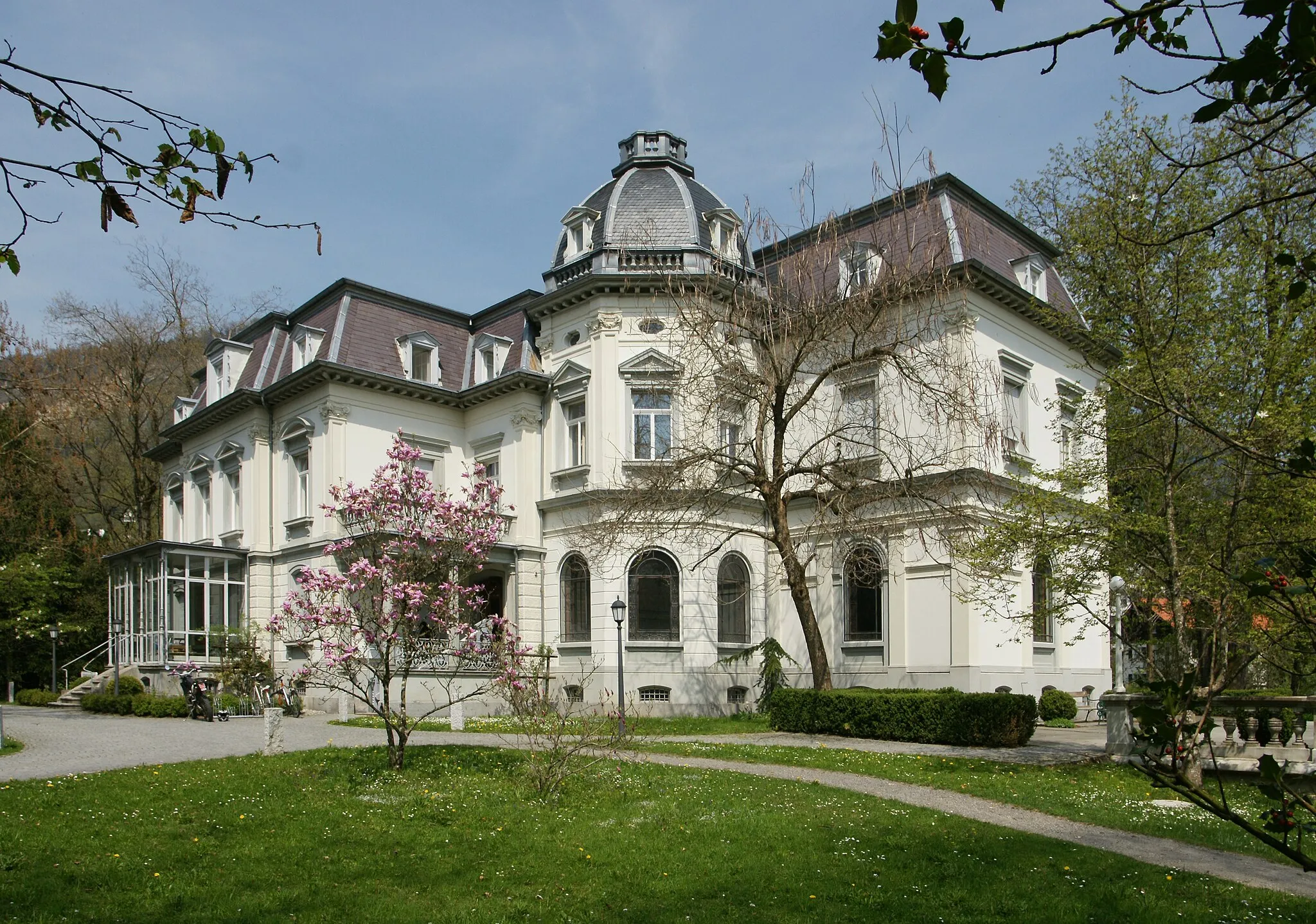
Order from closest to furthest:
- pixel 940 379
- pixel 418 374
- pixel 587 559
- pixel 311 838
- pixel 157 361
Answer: pixel 311 838
pixel 940 379
pixel 587 559
pixel 418 374
pixel 157 361

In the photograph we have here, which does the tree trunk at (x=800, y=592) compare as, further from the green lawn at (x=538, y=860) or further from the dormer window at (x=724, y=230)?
the dormer window at (x=724, y=230)

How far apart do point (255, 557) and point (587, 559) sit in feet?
36.2

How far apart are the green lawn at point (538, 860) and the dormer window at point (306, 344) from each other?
19.0 m

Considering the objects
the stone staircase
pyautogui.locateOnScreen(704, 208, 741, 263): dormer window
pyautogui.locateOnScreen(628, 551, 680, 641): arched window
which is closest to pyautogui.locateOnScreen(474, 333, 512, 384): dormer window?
pyautogui.locateOnScreen(704, 208, 741, 263): dormer window

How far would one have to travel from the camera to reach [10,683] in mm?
31719

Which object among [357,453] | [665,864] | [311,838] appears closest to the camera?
[665,864]

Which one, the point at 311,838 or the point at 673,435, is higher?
the point at 673,435

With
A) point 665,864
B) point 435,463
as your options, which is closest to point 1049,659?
point 435,463

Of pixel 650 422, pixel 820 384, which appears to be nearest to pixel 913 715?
pixel 820 384

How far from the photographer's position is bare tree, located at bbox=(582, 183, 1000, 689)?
1925 cm

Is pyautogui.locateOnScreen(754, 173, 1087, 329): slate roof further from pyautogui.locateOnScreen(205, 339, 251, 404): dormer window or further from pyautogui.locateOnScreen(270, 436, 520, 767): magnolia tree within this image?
pyautogui.locateOnScreen(205, 339, 251, 404): dormer window

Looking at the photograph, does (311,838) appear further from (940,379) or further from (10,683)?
(10,683)

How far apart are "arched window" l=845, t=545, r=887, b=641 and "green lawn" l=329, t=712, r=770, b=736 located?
3.19 metres

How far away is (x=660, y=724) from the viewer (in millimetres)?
22859
